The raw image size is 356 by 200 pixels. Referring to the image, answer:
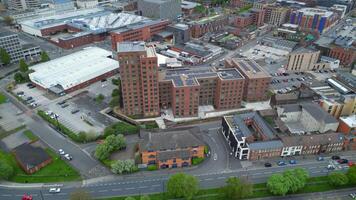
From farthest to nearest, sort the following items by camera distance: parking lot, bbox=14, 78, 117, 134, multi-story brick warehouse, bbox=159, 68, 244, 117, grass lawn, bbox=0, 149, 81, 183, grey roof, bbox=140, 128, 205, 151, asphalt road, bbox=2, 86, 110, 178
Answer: parking lot, bbox=14, 78, 117, 134 → multi-story brick warehouse, bbox=159, 68, 244, 117 → grey roof, bbox=140, 128, 205, 151 → asphalt road, bbox=2, 86, 110, 178 → grass lawn, bbox=0, 149, 81, 183

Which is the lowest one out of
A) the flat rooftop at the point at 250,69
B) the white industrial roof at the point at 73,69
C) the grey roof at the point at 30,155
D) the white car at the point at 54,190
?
the white car at the point at 54,190

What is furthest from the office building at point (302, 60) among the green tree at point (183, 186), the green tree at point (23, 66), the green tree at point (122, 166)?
the green tree at point (23, 66)

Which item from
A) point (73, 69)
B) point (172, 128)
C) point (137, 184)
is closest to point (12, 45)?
point (73, 69)

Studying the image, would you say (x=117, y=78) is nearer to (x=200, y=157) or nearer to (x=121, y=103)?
(x=121, y=103)

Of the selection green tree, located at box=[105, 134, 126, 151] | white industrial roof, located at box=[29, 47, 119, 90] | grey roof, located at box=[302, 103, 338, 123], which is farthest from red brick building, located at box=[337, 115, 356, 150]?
white industrial roof, located at box=[29, 47, 119, 90]

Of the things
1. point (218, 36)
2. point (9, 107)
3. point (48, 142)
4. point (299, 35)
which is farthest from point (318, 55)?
point (9, 107)

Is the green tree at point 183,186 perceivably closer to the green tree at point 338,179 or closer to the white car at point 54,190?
the white car at point 54,190

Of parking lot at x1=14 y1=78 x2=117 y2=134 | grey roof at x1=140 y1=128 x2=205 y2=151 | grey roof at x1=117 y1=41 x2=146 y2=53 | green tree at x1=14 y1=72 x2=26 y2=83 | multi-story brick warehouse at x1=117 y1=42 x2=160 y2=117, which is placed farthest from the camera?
green tree at x1=14 y1=72 x2=26 y2=83

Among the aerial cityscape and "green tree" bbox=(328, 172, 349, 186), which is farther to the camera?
the aerial cityscape

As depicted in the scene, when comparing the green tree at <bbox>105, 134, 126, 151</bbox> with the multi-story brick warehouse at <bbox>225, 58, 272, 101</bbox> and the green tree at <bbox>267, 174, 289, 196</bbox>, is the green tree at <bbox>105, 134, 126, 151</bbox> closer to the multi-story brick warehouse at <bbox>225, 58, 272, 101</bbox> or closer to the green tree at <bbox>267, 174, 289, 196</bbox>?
the green tree at <bbox>267, 174, 289, 196</bbox>
